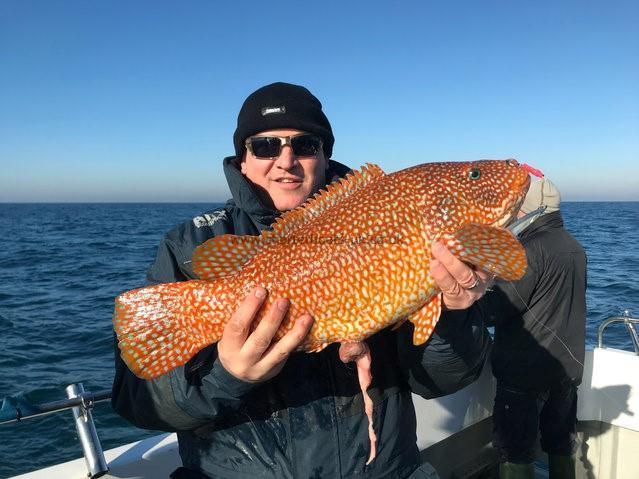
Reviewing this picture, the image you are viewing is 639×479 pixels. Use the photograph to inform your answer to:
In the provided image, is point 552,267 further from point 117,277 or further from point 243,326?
point 117,277

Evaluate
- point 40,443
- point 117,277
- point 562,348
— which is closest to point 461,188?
point 562,348

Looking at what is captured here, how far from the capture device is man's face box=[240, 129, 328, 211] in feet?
12.1

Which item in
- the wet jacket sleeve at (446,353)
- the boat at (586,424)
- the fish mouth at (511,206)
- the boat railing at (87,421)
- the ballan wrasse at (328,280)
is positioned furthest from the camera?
the boat at (586,424)

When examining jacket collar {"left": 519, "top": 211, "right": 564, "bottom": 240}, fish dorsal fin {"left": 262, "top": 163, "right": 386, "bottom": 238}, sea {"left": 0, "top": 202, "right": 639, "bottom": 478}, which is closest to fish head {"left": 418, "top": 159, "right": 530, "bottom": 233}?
fish dorsal fin {"left": 262, "top": 163, "right": 386, "bottom": 238}

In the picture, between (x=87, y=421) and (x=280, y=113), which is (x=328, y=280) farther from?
(x=87, y=421)

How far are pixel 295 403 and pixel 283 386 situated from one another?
0.45 feet

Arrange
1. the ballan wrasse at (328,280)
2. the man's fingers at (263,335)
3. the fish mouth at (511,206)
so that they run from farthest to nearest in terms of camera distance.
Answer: the fish mouth at (511,206)
the ballan wrasse at (328,280)
the man's fingers at (263,335)

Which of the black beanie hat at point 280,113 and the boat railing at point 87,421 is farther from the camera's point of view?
the boat railing at point 87,421

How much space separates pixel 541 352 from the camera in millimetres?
5621

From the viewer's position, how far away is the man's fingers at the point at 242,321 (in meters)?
2.71

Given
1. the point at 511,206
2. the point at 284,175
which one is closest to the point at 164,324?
the point at 284,175

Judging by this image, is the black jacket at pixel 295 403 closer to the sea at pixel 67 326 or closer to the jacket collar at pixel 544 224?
the sea at pixel 67 326

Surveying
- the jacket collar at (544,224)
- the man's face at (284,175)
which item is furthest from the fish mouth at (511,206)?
the jacket collar at (544,224)

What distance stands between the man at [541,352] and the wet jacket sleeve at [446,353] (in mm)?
2408
